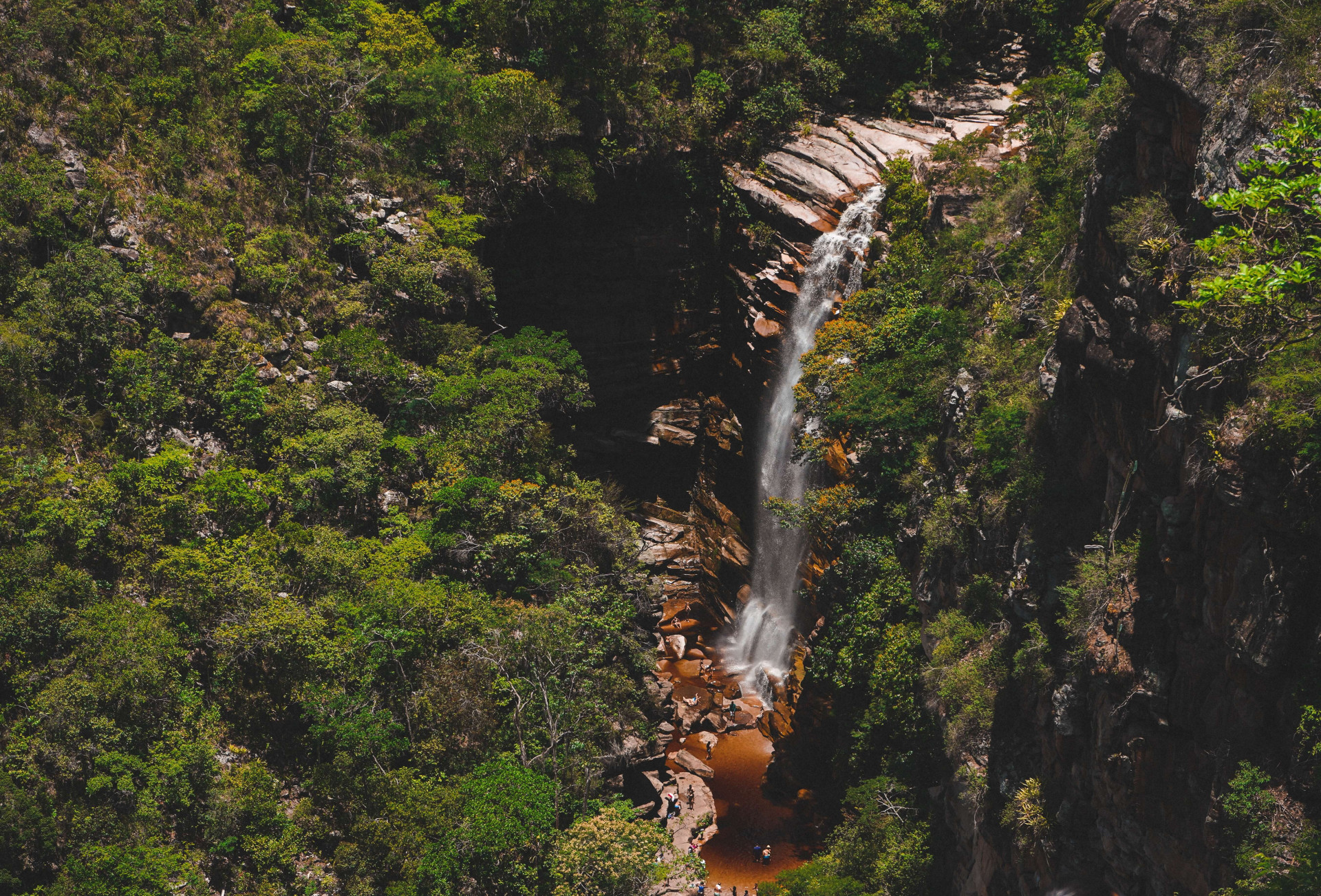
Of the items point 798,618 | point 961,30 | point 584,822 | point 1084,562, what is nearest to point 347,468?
point 584,822

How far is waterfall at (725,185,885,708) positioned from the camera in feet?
130

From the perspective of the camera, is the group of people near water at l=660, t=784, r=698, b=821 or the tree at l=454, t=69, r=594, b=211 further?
the tree at l=454, t=69, r=594, b=211

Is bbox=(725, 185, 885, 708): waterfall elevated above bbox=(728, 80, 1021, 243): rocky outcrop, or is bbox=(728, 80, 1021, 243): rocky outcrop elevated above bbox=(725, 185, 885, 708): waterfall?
bbox=(728, 80, 1021, 243): rocky outcrop

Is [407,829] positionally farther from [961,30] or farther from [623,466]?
[961,30]

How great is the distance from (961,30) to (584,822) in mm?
38642

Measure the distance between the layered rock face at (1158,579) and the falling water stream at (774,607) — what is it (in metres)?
12.2

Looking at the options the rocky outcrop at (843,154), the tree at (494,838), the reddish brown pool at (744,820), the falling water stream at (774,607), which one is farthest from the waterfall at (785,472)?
the tree at (494,838)

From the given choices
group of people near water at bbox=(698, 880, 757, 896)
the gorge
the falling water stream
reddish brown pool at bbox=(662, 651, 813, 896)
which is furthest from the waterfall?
group of people near water at bbox=(698, 880, 757, 896)

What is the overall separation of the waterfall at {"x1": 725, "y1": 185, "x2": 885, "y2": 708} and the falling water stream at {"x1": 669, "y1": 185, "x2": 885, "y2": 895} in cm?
4

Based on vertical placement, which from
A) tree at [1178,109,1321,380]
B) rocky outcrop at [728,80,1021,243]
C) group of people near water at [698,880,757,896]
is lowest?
group of people near water at [698,880,757,896]

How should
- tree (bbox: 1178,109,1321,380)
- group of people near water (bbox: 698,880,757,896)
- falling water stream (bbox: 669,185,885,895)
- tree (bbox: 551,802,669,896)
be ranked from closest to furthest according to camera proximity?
tree (bbox: 1178,109,1321,380), tree (bbox: 551,802,669,896), group of people near water (bbox: 698,880,757,896), falling water stream (bbox: 669,185,885,895)

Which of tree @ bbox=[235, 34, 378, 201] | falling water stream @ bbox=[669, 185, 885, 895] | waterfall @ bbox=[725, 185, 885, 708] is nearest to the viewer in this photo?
falling water stream @ bbox=[669, 185, 885, 895]

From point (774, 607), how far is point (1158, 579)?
26.5 meters

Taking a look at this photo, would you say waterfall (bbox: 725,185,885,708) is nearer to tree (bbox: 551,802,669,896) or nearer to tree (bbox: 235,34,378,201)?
tree (bbox: 551,802,669,896)
